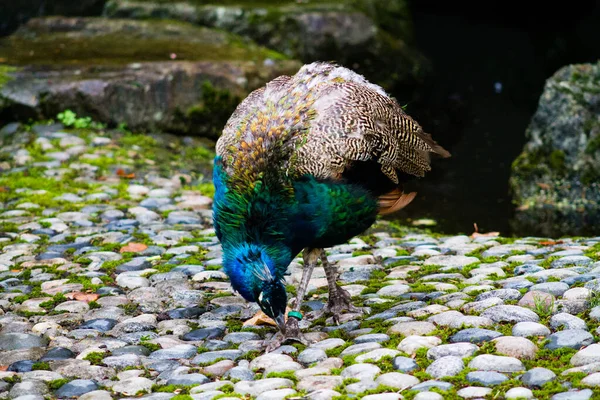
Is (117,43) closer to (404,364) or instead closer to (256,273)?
(256,273)

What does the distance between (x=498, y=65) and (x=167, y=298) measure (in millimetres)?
10292

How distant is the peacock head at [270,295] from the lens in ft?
15.1

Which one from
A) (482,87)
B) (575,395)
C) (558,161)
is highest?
(482,87)

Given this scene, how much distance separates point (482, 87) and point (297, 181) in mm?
9449

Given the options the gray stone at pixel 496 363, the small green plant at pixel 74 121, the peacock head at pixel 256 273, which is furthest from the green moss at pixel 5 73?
the gray stone at pixel 496 363

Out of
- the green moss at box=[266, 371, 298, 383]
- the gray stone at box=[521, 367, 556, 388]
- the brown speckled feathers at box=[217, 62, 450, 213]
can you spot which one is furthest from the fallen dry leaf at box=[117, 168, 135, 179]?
the gray stone at box=[521, 367, 556, 388]

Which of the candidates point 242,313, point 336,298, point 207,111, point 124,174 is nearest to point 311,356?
point 336,298

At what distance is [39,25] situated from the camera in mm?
12016

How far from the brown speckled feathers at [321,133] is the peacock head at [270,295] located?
520 mm

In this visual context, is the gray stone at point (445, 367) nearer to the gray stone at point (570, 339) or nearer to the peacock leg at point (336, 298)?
the gray stone at point (570, 339)

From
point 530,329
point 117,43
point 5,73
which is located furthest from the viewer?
point 117,43

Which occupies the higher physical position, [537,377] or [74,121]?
[74,121]

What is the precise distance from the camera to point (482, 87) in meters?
13.6

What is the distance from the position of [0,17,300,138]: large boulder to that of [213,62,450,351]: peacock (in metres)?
4.48
